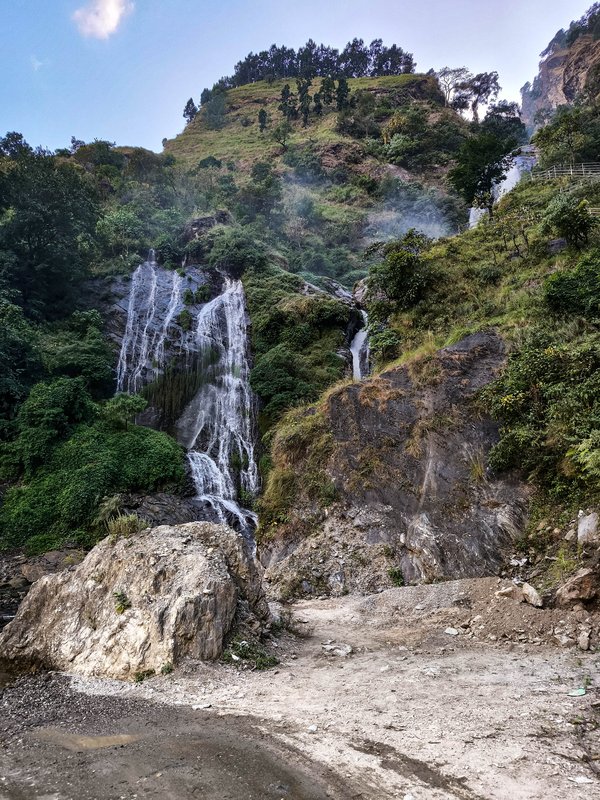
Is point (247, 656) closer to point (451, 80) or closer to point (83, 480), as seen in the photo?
Result: point (83, 480)

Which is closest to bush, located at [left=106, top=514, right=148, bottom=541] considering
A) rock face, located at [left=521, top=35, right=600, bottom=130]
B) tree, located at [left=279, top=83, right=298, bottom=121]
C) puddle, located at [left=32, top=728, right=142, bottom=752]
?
puddle, located at [left=32, top=728, right=142, bottom=752]

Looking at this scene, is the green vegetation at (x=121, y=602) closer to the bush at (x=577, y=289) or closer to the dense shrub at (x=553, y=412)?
the dense shrub at (x=553, y=412)

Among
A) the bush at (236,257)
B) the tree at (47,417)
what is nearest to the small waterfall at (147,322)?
the bush at (236,257)

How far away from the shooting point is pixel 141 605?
7918 millimetres

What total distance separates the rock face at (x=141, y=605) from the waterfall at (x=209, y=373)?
32.7 ft

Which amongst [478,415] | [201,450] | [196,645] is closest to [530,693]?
[196,645]

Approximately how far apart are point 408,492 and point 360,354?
14.9 m

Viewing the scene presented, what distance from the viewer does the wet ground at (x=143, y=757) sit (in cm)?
394

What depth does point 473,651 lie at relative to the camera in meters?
7.07

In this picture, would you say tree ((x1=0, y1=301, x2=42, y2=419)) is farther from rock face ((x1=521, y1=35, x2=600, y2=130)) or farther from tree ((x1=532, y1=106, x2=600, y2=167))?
rock face ((x1=521, y1=35, x2=600, y2=130))

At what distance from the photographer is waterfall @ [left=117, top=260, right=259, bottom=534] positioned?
68.8 ft

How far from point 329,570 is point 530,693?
6.98 metres

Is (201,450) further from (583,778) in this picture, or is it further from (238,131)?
(238,131)

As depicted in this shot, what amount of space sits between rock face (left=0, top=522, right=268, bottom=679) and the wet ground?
106 cm
